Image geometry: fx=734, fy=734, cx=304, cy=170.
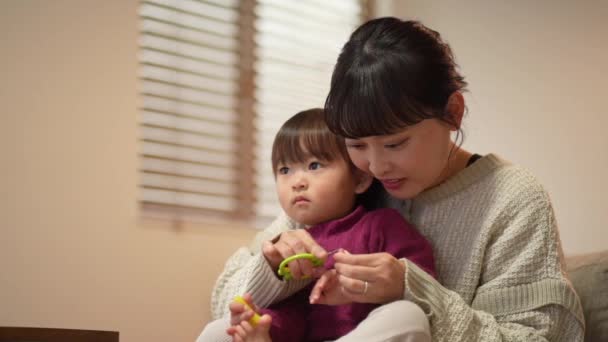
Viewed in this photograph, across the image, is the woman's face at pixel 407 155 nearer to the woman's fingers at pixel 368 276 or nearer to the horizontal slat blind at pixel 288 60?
the woman's fingers at pixel 368 276

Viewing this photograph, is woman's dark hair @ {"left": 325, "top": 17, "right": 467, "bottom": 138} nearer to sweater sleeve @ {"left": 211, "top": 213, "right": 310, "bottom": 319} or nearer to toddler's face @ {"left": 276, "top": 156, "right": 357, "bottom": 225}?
toddler's face @ {"left": 276, "top": 156, "right": 357, "bottom": 225}

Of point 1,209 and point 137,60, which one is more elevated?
point 137,60

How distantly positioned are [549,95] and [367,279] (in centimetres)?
149

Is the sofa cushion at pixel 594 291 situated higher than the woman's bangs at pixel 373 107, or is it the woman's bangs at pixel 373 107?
the woman's bangs at pixel 373 107

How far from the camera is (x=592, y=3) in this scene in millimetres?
2260

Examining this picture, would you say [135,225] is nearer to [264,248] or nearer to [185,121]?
[185,121]

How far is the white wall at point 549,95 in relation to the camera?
223cm

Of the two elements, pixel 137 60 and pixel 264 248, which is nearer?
pixel 264 248

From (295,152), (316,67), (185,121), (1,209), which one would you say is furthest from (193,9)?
(295,152)

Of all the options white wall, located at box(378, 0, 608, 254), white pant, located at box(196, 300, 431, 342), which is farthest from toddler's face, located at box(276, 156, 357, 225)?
white wall, located at box(378, 0, 608, 254)

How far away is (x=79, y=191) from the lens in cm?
208

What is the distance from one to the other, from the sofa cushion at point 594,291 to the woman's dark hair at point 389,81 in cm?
51

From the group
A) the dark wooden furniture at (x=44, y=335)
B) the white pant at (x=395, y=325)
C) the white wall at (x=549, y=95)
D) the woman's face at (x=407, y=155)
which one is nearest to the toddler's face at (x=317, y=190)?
the woman's face at (x=407, y=155)

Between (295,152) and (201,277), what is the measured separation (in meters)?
0.97
